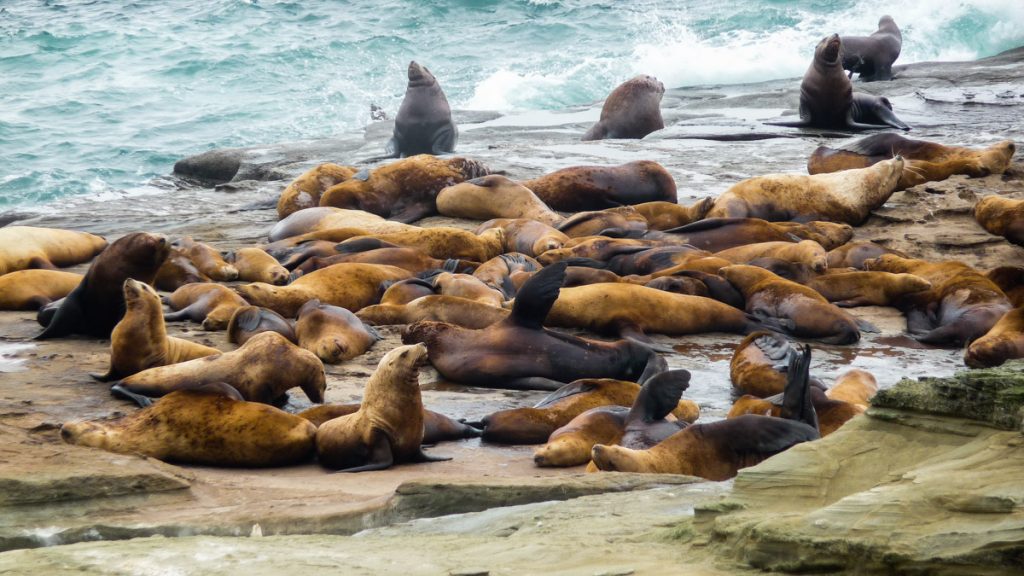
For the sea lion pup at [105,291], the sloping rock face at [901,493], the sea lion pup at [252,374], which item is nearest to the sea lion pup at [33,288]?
the sea lion pup at [105,291]

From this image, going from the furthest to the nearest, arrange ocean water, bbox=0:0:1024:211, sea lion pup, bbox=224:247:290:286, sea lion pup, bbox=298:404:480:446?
1. ocean water, bbox=0:0:1024:211
2. sea lion pup, bbox=224:247:290:286
3. sea lion pup, bbox=298:404:480:446

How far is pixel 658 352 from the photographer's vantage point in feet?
21.5

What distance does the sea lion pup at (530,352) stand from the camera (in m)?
6.11

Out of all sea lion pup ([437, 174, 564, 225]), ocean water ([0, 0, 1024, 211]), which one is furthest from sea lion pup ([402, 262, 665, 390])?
ocean water ([0, 0, 1024, 211])

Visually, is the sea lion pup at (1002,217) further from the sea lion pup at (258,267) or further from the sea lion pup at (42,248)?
the sea lion pup at (42,248)

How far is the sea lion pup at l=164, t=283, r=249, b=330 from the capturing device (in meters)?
7.06

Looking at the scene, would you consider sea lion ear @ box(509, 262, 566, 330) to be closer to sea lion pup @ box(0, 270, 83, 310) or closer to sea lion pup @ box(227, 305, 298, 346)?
sea lion pup @ box(227, 305, 298, 346)

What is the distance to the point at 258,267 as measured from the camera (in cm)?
832

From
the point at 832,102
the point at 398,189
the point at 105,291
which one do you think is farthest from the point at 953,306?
the point at 832,102

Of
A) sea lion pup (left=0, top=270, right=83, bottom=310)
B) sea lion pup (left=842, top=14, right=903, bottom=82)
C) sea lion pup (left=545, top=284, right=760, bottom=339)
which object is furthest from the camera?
sea lion pup (left=842, top=14, right=903, bottom=82)

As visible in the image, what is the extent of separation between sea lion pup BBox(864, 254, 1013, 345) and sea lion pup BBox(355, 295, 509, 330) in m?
2.44

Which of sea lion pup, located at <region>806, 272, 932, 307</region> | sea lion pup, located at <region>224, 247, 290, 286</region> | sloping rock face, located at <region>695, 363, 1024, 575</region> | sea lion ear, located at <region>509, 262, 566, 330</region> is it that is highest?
sloping rock face, located at <region>695, 363, 1024, 575</region>

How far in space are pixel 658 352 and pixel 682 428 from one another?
1689mm

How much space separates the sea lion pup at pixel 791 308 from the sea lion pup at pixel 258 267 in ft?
9.59
